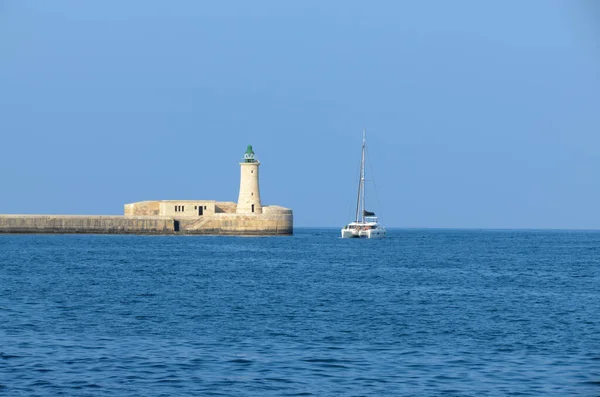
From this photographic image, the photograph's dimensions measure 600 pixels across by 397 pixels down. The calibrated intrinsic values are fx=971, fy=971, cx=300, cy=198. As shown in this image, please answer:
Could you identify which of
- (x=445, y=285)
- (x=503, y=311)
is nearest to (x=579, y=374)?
(x=503, y=311)

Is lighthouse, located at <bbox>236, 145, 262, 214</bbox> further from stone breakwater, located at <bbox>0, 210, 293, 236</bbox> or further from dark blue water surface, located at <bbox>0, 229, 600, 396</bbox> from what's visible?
dark blue water surface, located at <bbox>0, 229, 600, 396</bbox>

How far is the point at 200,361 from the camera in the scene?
779 inches

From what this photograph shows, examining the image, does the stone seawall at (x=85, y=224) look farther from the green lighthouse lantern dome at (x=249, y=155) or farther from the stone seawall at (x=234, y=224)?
the green lighthouse lantern dome at (x=249, y=155)

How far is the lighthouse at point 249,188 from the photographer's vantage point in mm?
96938

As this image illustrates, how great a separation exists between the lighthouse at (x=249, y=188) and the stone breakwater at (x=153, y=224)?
Answer: 1.13 meters

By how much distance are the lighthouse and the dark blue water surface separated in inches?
2023

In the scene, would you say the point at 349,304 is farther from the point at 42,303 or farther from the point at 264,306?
the point at 42,303

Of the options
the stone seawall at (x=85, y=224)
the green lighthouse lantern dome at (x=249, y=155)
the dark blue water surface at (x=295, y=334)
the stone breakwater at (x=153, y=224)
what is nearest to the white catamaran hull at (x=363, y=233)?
the stone breakwater at (x=153, y=224)

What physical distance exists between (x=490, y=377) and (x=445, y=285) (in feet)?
71.7

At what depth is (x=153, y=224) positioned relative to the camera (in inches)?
3898

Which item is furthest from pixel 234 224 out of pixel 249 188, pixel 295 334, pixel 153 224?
pixel 295 334

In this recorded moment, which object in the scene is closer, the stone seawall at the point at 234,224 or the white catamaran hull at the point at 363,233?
the stone seawall at the point at 234,224

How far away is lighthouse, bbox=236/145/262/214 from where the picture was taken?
9694 cm

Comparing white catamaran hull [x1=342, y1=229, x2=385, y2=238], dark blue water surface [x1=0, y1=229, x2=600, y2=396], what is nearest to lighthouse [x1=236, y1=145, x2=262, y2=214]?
white catamaran hull [x1=342, y1=229, x2=385, y2=238]
